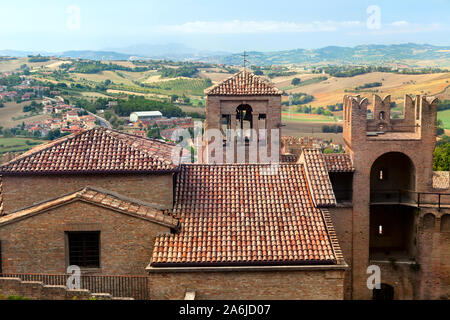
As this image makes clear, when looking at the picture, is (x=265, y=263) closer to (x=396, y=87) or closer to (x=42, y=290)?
(x=42, y=290)

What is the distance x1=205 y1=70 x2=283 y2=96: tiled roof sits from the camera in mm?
25312

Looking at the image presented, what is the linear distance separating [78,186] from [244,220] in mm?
6021

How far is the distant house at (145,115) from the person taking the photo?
9091 cm

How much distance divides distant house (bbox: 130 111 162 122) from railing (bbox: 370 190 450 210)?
68137 mm

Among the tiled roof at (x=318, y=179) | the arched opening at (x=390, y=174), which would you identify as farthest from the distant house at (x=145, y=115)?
the tiled roof at (x=318, y=179)

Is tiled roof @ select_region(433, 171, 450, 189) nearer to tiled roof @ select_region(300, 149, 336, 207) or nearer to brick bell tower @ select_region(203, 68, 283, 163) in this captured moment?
tiled roof @ select_region(300, 149, 336, 207)

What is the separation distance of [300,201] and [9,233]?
10.2m

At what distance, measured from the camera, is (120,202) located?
19234 mm

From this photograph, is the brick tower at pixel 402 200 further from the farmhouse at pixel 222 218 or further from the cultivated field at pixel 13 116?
the cultivated field at pixel 13 116

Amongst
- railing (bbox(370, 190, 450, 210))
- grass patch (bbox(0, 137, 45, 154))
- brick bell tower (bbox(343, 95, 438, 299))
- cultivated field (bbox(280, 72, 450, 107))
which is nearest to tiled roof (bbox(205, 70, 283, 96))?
brick bell tower (bbox(343, 95, 438, 299))

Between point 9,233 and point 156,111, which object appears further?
point 156,111

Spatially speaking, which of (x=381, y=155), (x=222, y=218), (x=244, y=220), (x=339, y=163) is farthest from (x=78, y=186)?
(x=381, y=155)
